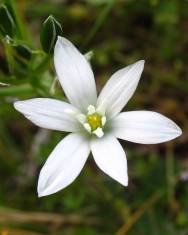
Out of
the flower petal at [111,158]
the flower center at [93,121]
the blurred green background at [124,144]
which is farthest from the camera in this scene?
the blurred green background at [124,144]

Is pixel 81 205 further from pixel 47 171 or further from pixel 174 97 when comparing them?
pixel 47 171

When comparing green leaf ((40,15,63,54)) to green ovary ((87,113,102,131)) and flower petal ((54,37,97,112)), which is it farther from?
green ovary ((87,113,102,131))

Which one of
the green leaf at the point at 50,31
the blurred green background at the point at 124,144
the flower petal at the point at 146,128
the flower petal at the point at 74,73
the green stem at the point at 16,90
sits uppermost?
the green leaf at the point at 50,31

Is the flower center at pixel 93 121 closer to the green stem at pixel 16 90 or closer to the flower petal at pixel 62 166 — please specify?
the flower petal at pixel 62 166

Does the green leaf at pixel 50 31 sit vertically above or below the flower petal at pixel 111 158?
above

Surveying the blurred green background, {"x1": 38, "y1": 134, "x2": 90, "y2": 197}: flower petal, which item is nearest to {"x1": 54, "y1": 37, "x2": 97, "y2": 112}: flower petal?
{"x1": 38, "y1": 134, "x2": 90, "y2": 197}: flower petal

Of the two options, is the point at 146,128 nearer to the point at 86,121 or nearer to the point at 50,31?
the point at 86,121

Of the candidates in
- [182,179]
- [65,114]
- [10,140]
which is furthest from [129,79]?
[10,140]

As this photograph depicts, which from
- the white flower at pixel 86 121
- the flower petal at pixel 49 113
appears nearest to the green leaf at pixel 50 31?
the white flower at pixel 86 121

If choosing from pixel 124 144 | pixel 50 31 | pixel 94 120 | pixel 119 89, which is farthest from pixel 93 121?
pixel 124 144
